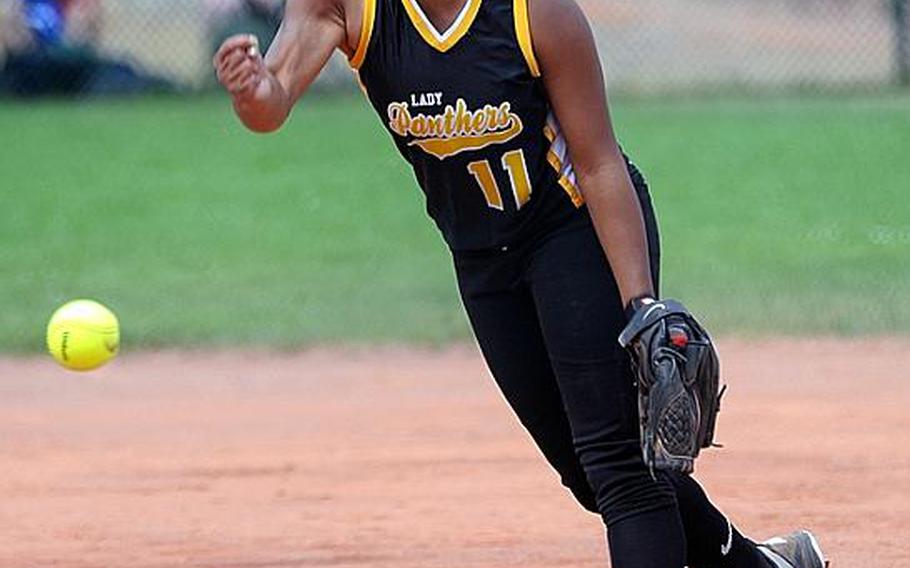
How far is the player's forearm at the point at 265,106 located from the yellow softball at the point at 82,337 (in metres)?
2.11

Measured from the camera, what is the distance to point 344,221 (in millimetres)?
12656

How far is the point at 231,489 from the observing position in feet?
20.4

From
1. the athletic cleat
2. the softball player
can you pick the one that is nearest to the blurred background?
the athletic cleat

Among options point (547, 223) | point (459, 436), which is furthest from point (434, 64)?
point (459, 436)

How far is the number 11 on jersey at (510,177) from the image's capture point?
3.84m

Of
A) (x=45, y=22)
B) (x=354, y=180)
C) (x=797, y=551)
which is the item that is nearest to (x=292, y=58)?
(x=797, y=551)

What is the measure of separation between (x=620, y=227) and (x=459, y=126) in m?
0.37

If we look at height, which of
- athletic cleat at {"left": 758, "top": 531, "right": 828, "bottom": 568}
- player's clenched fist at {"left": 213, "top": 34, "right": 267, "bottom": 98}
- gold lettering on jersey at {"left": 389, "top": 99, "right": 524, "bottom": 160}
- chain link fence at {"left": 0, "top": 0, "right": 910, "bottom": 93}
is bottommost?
athletic cleat at {"left": 758, "top": 531, "right": 828, "bottom": 568}

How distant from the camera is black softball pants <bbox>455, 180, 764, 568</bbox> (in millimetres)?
3826

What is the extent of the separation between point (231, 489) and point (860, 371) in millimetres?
3006

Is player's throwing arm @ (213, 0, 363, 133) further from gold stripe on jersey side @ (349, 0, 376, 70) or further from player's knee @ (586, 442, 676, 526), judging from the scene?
player's knee @ (586, 442, 676, 526)

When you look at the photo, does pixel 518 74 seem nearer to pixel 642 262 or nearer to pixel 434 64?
pixel 434 64

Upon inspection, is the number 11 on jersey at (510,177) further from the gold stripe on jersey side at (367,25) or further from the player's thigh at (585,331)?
the gold stripe on jersey side at (367,25)

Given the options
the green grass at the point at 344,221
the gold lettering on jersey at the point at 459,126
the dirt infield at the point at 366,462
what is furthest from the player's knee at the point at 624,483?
the green grass at the point at 344,221
